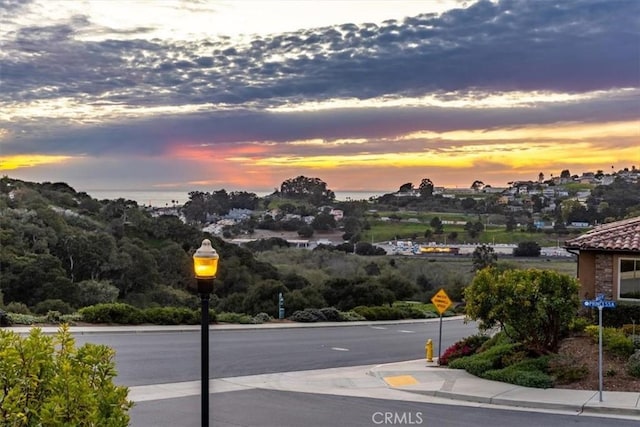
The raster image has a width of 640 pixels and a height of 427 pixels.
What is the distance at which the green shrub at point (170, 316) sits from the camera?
27.9m

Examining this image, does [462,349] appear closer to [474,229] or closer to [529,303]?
[529,303]

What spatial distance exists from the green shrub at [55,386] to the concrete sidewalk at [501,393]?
10.6 meters

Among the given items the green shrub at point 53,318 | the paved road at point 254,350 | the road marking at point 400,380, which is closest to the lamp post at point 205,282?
the paved road at point 254,350

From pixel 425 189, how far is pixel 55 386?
14105 centimetres

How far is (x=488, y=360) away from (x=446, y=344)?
9.99m

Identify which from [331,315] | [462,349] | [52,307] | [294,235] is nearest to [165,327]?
[52,307]

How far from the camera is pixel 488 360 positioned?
17547 mm

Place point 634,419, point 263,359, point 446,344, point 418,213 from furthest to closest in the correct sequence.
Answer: point 418,213 → point 446,344 → point 263,359 → point 634,419

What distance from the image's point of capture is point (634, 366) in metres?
15.7

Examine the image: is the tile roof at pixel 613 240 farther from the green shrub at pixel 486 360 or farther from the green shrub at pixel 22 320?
the green shrub at pixel 22 320

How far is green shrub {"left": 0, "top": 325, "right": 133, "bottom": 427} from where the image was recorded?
497 cm

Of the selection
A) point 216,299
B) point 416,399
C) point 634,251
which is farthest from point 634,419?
point 216,299

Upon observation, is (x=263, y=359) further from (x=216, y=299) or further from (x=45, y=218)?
(x=45, y=218)

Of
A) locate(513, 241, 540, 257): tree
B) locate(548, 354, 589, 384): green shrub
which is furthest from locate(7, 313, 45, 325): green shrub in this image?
locate(513, 241, 540, 257): tree
